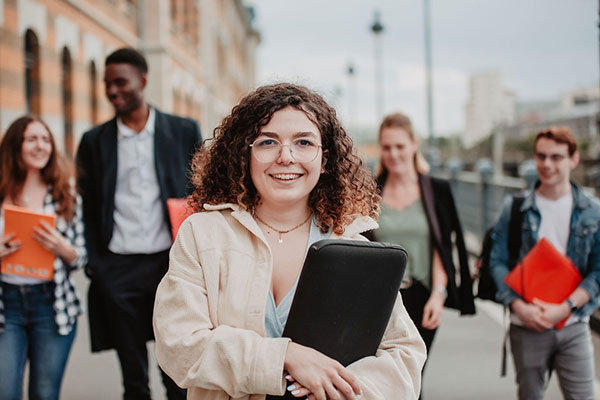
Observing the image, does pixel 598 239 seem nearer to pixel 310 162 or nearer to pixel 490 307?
pixel 310 162

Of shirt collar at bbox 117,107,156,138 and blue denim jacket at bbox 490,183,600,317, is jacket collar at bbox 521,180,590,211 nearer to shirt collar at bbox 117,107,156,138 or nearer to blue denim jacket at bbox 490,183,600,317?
blue denim jacket at bbox 490,183,600,317

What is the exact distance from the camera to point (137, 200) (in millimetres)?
3463

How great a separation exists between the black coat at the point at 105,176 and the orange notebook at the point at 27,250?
27cm

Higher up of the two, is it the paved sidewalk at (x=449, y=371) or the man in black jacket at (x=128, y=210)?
the man in black jacket at (x=128, y=210)

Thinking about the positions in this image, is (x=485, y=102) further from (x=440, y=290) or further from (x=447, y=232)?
(x=440, y=290)

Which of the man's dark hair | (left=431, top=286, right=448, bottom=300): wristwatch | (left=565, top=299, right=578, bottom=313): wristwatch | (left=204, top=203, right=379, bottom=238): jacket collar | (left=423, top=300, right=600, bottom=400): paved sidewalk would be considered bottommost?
(left=423, top=300, right=600, bottom=400): paved sidewalk

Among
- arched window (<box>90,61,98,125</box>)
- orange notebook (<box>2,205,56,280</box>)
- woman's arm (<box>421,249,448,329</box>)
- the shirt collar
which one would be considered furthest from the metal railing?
→ arched window (<box>90,61,98,125</box>)

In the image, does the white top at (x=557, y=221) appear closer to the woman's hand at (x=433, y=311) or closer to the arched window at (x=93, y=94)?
the woman's hand at (x=433, y=311)

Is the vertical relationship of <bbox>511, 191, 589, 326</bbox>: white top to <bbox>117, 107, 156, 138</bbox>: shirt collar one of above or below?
below

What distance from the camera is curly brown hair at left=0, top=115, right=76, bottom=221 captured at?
11.2 ft

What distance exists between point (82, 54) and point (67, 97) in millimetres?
1040

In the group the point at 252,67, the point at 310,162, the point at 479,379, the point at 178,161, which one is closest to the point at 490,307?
the point at 479,379

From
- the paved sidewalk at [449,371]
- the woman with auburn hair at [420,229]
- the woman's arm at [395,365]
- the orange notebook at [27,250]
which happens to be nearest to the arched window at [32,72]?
the paved sidewalk at [449,371]

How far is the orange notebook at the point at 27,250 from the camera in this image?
319 cm
